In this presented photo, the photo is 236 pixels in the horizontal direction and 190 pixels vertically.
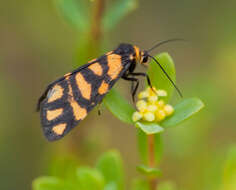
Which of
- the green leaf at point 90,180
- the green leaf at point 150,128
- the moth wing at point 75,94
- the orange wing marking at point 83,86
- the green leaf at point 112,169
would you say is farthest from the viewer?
the orange wing marking at point 83,86

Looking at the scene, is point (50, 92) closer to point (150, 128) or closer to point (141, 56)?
point (141, 56)

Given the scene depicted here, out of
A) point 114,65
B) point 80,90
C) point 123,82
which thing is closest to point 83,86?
point 80,90

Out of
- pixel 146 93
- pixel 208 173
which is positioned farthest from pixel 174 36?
pixel 146 93

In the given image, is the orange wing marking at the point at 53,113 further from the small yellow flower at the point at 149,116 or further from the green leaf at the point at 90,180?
the small yellow flower at the point at 149,116

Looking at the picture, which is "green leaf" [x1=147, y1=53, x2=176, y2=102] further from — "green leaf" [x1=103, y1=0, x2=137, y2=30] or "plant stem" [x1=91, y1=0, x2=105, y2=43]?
"green leaf" [x1=103, y1=0, x2=137, y2=30]

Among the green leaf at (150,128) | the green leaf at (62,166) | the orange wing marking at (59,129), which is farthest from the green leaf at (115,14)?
the green leaf at (150,128)

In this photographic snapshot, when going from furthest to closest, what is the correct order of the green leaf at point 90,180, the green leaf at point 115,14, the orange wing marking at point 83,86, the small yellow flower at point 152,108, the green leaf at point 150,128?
the green leaf at point 115,14
the orange wing marking at point 83,86
the small yellow flower at point 152,108
the green leaf at point 90,180
the green leaf at point 150,128
